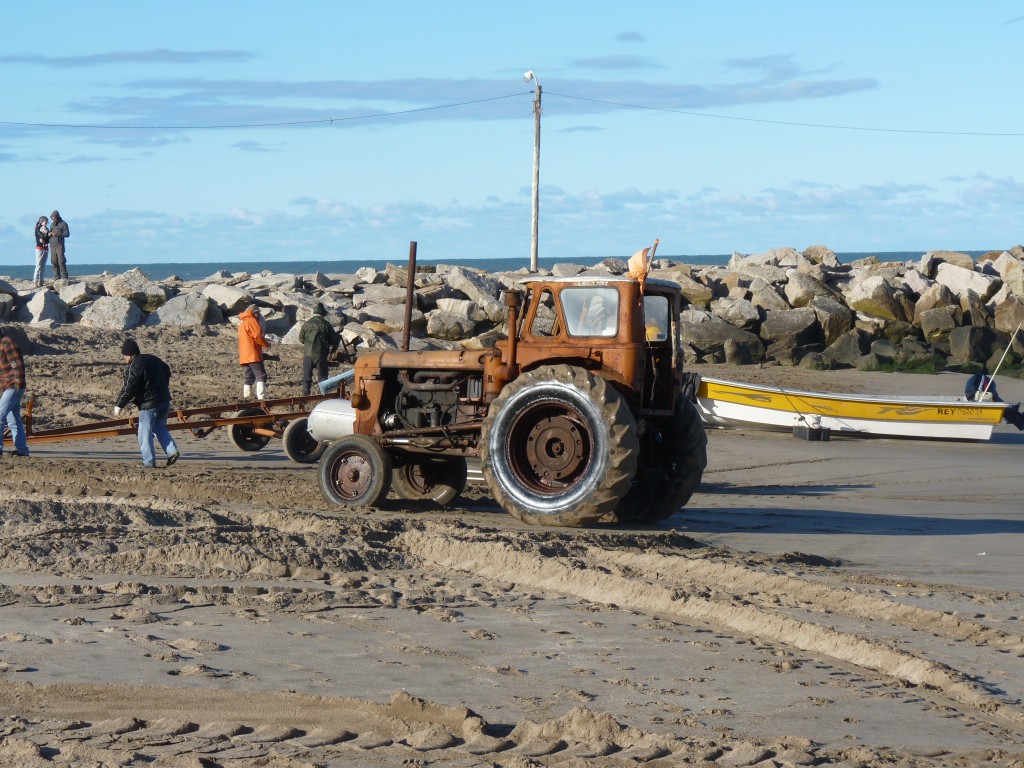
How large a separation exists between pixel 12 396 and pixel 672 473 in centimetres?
687

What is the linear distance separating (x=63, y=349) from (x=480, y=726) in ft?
58.6

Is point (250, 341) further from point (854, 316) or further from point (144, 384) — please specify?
point (854, 316)

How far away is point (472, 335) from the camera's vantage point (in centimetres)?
2661

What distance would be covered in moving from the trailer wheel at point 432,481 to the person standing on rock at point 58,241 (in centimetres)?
2153

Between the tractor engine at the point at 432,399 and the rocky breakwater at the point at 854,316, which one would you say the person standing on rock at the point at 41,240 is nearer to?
the rocky breakwater at the point at 854,316

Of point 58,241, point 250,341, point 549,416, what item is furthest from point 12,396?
point 58,241

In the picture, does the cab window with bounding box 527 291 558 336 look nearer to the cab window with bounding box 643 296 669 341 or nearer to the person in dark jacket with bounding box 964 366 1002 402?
the cab window with bounding box 643 296 669 341

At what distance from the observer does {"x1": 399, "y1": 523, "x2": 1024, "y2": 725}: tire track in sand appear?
572 cm

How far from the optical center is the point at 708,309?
102 feet

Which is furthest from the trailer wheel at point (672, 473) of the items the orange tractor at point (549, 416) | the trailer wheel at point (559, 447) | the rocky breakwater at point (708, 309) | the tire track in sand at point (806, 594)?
the rocky breakwater at point (708, 309)

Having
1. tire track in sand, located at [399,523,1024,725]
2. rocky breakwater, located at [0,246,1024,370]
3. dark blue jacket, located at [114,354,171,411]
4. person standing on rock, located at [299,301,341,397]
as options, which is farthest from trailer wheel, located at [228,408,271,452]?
rocky breakwater, located at [0,246,1024,370]

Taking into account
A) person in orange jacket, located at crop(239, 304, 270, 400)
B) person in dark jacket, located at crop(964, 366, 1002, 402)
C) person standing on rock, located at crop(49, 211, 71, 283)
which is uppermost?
person standing on rock, located at crop(49, 211, 71, 283)

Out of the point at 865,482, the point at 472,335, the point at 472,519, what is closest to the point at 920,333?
the point at 472,335

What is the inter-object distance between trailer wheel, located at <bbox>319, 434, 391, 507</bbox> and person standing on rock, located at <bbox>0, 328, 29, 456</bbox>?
13.5 feet
